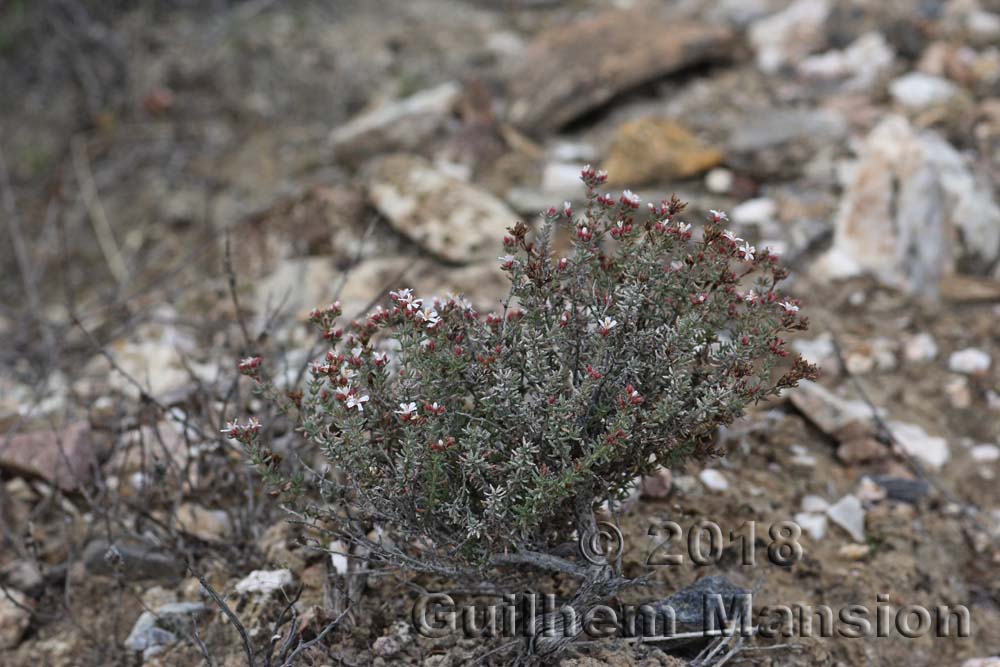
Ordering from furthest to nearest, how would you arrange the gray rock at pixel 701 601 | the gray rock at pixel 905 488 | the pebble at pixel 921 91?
the pebble at pixel 921 91
the gray rock at pixel 905 488
the gray rock at pixel 701 601

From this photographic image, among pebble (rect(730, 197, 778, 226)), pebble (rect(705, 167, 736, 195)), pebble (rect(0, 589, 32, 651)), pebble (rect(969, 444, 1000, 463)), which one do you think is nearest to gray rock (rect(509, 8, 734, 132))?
pebble (rect(705, 167, 736, 195))

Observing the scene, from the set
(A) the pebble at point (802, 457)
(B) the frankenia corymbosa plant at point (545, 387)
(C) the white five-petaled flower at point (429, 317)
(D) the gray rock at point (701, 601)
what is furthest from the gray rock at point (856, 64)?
(C) the white five-petaled flower at point (429, 317)

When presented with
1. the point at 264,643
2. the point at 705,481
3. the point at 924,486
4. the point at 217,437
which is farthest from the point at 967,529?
the point at 217,437

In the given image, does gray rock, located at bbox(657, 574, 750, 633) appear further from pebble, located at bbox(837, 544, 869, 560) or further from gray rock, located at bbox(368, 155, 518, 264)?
gray rock, located at bbox(368, 155, 518, 264)

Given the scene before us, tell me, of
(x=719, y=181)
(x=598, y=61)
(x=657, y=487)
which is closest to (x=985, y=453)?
(x=657, y=487)

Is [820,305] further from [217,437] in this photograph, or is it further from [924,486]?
[217,437]

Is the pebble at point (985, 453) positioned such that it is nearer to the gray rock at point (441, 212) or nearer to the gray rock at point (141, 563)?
the gray rock at point (441, 212)
